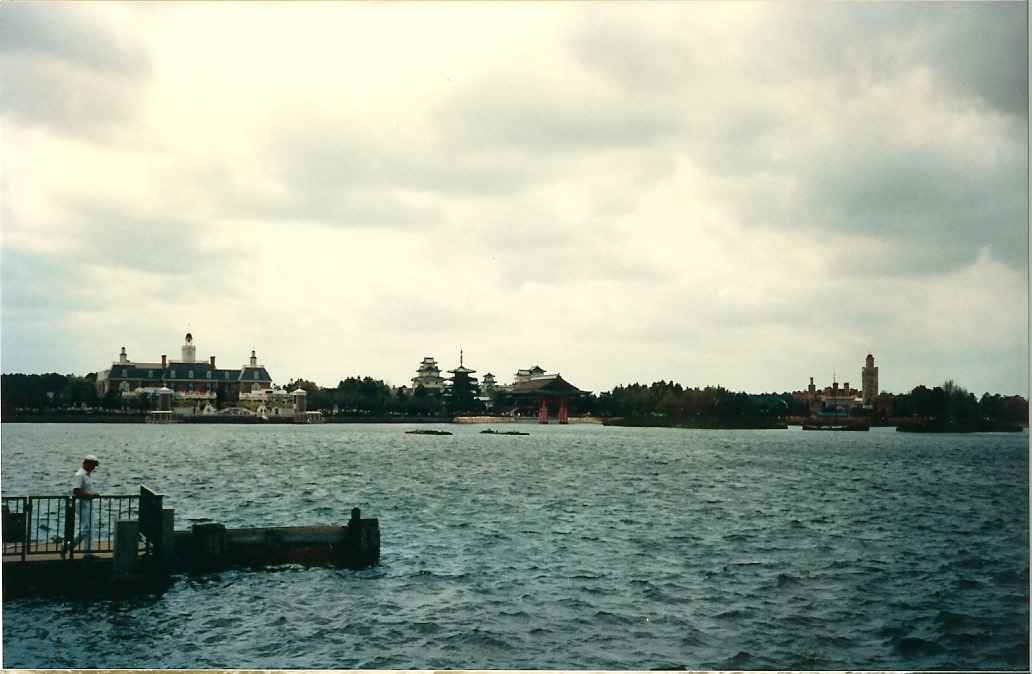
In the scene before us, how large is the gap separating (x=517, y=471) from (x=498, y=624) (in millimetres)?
9966

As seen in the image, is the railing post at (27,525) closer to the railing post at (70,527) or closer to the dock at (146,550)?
the dock at (146,550)

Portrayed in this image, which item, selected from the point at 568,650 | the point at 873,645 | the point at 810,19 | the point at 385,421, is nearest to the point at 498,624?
the point at 568,650


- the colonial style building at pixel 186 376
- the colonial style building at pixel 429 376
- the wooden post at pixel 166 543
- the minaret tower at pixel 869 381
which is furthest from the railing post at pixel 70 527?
the minaret tower at pixel 869 381

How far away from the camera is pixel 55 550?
21.9 ft

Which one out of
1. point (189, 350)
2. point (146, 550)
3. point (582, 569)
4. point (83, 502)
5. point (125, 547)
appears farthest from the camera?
point (189, 350)

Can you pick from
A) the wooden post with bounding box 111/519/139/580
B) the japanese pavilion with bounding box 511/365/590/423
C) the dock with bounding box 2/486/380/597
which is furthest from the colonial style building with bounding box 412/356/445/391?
the wooden post with bounding box 111/519/139/580

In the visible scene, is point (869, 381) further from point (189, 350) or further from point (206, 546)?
point (189, 350)

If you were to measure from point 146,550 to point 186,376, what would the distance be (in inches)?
90.5

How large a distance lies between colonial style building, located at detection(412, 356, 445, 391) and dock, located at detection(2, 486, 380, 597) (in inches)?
67.5

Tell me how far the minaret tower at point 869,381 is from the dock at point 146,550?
513cm

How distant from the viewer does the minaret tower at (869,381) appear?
8227mm

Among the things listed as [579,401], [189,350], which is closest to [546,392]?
[579,401]

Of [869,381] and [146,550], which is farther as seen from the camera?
[869,381]

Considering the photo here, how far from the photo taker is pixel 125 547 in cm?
673
